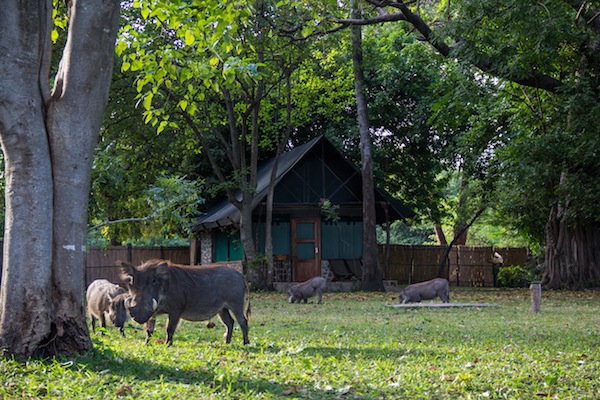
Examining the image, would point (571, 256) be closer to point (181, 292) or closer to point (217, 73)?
point (217, 73)

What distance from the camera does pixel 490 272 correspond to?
134ft

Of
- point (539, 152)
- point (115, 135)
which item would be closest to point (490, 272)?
point (539, 152)

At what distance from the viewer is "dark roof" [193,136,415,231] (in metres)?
31.4

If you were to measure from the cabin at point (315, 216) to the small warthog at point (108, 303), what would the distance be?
61.1ft

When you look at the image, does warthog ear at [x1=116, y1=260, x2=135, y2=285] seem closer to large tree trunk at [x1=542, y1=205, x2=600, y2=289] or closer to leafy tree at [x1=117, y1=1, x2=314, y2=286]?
leafy tree at [x1=117, y1=1, x2=314, y2=286]

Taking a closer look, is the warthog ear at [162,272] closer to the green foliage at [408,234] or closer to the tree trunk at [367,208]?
the tree trunk at [367,208]

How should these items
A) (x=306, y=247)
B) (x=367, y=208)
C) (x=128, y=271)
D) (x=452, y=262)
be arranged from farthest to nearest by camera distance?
(x=452, y=262) < (x=306, y=247) < (x=367, y=208) < (x=128, y=271)

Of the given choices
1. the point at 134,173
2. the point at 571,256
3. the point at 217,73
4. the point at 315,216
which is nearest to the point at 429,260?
the point at 315,216

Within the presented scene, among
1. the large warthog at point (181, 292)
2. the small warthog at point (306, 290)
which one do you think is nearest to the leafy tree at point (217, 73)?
the large warthog at point (181, 292)

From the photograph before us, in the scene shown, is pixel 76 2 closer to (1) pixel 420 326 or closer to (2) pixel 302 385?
(2) pixel 302 385

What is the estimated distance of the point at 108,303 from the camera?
1262 centimetres

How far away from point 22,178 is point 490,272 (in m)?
35.6

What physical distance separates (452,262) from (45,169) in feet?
114

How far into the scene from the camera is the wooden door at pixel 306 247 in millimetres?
32906
